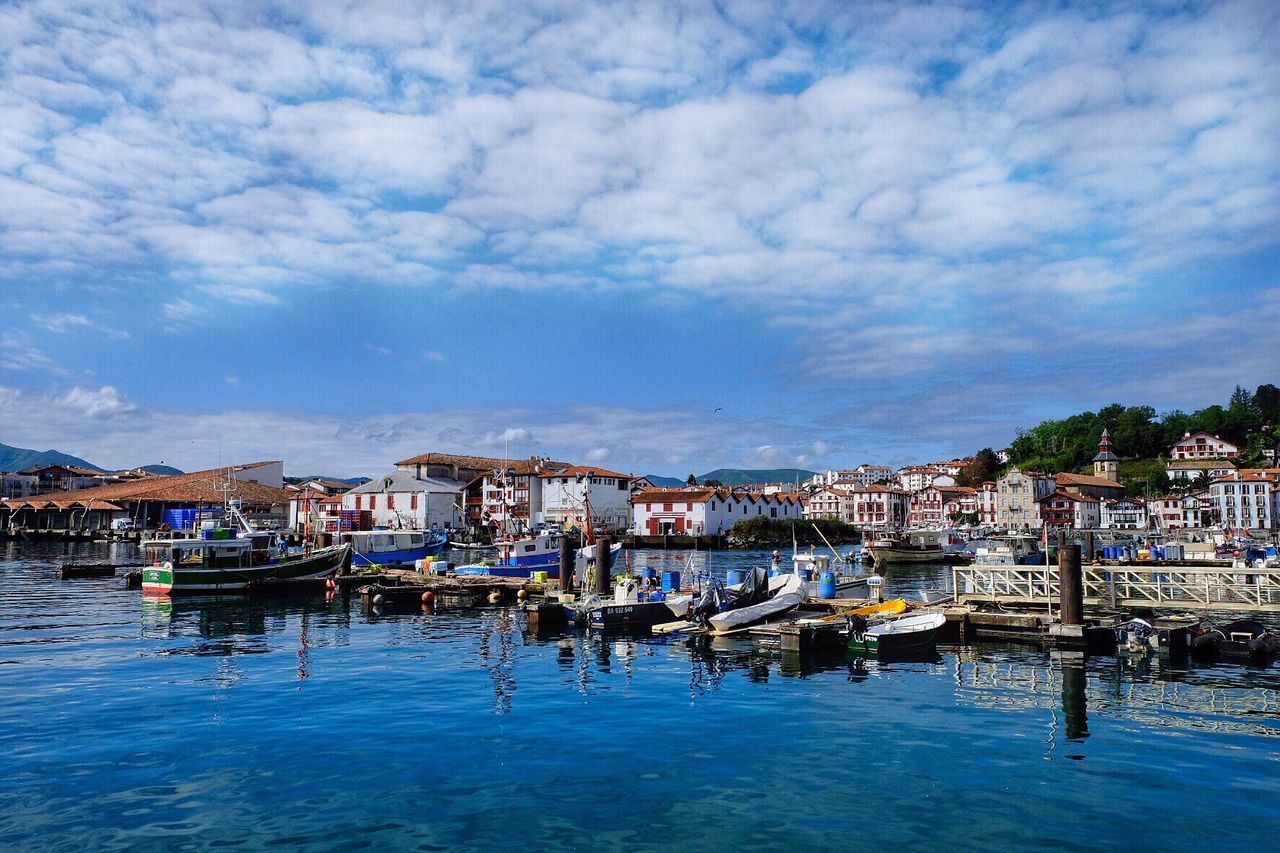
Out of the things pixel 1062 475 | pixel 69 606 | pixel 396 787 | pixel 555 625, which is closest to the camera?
pixel 396 787

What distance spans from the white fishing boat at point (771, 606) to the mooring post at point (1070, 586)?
10.3 meters

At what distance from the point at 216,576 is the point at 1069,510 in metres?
141

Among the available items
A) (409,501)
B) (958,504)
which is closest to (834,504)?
(958,504)

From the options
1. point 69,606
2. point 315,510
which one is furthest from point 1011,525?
point 69,606

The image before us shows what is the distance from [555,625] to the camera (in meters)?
Answer: 35.5

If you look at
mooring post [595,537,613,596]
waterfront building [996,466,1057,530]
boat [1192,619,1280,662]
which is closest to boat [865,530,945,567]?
mooring post [595,537,613,596]

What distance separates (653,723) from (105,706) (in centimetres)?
1368

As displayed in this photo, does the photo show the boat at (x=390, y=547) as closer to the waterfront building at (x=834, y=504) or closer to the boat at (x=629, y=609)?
the boat at (x=629, y=609)

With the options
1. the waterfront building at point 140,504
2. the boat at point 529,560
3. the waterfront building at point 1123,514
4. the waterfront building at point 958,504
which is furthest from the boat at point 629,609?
the waterfront building at point 958,504

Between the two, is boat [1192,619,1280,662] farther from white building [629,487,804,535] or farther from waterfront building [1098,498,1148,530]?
waterfront building [1098,498,1148,530]

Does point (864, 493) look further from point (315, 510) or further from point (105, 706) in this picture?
→ point (105, 706)

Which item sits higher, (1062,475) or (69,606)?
(1062,475)

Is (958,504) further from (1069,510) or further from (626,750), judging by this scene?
(626,750)

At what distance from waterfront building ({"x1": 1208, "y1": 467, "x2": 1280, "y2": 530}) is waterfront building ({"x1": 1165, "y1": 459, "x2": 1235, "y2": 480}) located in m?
27.5
